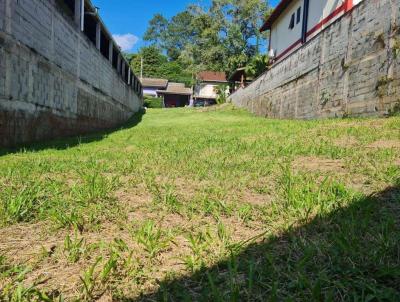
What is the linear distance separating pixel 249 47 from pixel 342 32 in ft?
109

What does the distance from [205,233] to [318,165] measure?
8.12 feet

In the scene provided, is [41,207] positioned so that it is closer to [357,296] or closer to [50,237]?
[50,237]

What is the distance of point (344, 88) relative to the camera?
10.7 meters

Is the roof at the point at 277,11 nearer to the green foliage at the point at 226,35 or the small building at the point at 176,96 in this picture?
the green foliage at the point at 226,35

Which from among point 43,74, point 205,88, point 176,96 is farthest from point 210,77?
point 43,74

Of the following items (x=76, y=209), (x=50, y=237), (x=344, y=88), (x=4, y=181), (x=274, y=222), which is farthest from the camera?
(x=344, y=88)

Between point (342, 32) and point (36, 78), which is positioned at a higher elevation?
point (342, 32)

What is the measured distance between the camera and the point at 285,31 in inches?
938

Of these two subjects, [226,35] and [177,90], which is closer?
[226,35]

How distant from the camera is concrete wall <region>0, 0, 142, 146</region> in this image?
7137 mm

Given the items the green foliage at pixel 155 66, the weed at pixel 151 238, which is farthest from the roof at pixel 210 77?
the weed at pixel 151 238

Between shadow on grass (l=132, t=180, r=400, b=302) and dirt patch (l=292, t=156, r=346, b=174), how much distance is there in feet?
5.43

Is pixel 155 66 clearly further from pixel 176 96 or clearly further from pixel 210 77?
pixel 210 77

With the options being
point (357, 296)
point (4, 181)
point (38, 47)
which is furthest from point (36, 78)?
point (357, 296)
